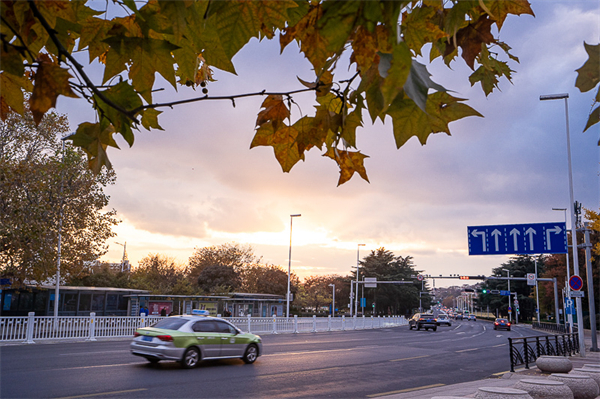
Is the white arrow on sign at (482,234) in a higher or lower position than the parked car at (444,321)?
higher

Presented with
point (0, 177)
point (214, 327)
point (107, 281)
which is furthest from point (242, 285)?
point (214, 327)

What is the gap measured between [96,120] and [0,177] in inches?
879

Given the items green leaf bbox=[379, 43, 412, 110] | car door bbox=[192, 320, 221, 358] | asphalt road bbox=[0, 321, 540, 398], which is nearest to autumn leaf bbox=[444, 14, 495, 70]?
green leaf bbox=[379, 43, 412, 110]

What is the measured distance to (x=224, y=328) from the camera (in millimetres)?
14664

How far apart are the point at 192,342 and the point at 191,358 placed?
45 centimetres

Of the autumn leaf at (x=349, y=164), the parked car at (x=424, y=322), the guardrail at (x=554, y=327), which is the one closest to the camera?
the autumn leaf at (x=349, y=164)

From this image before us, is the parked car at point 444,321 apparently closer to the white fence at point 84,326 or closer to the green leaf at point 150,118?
the white fence at point 84,326

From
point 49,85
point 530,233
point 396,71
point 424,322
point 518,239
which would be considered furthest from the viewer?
point 424,322

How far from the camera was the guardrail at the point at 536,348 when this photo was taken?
1378 centimetres

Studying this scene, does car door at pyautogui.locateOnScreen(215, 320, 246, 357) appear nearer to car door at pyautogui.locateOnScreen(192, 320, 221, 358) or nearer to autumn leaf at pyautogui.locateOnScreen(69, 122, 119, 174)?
car door at pyautogui.locateOnScreen(192, 320, 221, 358)

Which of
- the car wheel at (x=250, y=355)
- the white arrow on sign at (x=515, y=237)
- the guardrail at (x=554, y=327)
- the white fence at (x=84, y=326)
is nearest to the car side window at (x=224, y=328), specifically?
the car wheel at (x=250, y=355)

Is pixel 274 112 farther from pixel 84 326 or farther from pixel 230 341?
pixel 84 326

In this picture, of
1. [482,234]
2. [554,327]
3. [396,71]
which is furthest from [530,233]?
[554,327]

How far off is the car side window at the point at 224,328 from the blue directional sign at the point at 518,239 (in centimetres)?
1239
